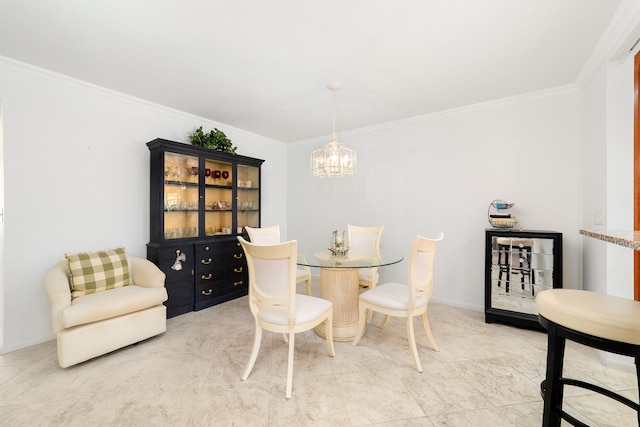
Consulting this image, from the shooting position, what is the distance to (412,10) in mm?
1749

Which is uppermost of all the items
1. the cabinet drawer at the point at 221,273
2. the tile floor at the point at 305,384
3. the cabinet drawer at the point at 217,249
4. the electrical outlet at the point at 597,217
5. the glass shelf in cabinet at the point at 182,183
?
the glass shelf in cabinet at the point at 182,183

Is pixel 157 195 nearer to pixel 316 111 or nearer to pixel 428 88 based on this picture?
pixel 316 111

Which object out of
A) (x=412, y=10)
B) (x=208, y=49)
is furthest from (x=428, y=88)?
(x=208, y=49)

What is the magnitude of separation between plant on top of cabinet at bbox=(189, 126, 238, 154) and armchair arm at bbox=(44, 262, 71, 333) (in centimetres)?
197

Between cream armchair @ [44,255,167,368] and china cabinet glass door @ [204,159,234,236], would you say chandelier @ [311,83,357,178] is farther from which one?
cream armchair @ [44,255,167,368]

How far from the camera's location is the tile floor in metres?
1.62

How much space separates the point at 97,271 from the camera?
2539 millimetres

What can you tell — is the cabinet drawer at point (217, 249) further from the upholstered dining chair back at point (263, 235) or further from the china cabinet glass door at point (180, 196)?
the upholstered dining chair back at point (263, 235)

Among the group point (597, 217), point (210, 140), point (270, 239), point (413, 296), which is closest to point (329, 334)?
point (413, 296)

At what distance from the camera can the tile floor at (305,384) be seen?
63.7 inches

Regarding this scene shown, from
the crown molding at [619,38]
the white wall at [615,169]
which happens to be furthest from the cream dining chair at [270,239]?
the crown molding at [619,38]

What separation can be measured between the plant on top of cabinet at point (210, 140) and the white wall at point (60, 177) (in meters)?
0.40

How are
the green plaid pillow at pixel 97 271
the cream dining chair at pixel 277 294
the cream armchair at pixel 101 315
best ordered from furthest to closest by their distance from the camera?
the green plaid pillow at pixel 97 271, the cream armchair at pixel 101 315, the cream dining chair at pixel 277 294

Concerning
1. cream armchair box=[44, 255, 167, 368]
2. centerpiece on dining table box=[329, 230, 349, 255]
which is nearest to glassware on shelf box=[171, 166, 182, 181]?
cream armchair box=[44, 255, 167, 368]
